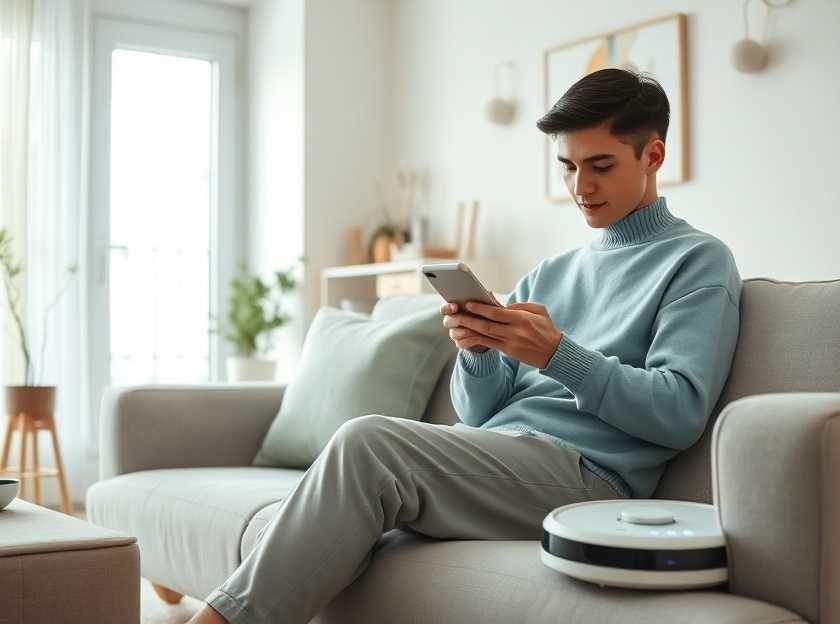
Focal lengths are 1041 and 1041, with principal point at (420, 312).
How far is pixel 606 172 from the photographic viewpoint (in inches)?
70.1

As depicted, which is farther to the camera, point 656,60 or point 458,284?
point 656,60

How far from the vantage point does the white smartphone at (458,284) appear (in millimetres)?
1523

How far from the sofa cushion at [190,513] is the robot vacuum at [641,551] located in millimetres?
875

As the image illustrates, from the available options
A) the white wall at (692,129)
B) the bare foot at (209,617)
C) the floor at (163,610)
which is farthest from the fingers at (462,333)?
the white wall at (692,129)

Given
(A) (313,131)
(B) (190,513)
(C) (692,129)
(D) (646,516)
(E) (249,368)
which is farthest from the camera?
(A) (313,131)

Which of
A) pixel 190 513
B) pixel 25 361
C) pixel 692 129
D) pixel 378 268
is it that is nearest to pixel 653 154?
pixel 190 513

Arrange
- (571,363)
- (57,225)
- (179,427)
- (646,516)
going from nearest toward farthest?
(646,516)
(571,363)
(179,427)
(57,225)

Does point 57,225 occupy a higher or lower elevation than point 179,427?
higher

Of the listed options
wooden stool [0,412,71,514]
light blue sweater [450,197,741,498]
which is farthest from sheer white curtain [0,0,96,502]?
light blue sweater [450,197,741,498]

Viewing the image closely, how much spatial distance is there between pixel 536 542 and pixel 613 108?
727mm

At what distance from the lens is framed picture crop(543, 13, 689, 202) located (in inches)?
141

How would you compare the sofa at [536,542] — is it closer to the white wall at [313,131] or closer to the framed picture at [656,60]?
the framed picture at [656,60]

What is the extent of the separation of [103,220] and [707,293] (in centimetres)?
361

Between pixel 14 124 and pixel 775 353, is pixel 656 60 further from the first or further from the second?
pixel 14 124
